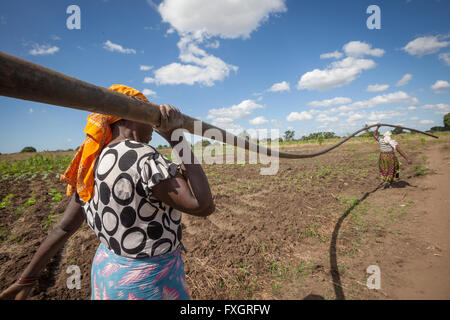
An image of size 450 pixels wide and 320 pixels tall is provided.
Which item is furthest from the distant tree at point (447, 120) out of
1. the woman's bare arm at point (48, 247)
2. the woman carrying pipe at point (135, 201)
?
the woman's bare arm at point (48, 247)

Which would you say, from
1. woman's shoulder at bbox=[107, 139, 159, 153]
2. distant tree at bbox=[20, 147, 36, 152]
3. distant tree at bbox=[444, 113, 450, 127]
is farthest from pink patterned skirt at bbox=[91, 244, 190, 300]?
distant tree at bbox=[444, 113, 450, 127]

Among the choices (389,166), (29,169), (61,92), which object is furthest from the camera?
(29,169)

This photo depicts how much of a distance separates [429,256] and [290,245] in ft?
6.86

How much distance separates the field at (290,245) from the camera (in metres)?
2.68

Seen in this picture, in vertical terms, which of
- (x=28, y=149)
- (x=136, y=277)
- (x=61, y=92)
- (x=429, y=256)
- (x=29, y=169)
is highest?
(x=28, y=149)

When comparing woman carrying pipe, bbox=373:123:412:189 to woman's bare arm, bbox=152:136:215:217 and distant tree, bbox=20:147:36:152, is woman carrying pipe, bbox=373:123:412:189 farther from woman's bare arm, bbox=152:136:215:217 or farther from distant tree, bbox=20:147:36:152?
distant tree, bbox=20:147:36:152

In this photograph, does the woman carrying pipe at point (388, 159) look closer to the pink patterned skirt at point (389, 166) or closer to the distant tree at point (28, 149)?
the pink patterned skirt at point (389, 166)

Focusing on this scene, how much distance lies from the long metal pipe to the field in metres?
2.50

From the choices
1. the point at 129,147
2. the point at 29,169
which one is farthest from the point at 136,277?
the point at 29,169

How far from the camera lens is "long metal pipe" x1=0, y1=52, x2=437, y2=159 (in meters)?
0.56

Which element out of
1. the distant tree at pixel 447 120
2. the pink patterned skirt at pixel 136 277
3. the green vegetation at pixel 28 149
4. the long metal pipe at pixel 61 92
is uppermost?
the distant tree at pixel 447 120

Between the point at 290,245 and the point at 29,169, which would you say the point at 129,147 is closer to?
the point at 290,245

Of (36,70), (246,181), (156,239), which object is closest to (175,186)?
(156,239)

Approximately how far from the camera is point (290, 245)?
3633 millimetres
